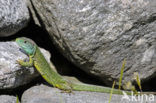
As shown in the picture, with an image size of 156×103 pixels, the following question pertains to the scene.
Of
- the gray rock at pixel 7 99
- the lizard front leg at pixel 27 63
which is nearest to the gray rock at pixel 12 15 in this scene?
the lizard front leg at pixel 27 63

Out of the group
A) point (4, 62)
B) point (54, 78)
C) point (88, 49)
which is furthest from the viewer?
point (54, 78)

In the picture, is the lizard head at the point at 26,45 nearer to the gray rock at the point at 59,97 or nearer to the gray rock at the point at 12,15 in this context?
the gray rock at the point at 12,15

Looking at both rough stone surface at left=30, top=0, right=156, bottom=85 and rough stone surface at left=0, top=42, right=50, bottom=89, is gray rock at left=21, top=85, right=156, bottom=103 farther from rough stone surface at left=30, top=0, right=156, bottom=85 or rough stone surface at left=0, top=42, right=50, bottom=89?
rough stone surface at left=30, top=0, right=156, bottom=85

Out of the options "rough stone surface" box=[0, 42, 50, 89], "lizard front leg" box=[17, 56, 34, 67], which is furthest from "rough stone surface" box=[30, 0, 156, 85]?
"rough stone surface" box=[0, 42, 50, 89]

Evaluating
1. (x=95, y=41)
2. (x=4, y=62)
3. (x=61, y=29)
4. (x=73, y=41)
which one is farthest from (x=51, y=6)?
(x=4, y=62)

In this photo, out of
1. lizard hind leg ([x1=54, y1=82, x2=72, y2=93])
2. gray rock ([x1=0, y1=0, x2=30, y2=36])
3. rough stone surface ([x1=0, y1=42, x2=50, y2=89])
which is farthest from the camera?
lizard hind leg ([x1=54, y1=82, x2=72, y2=93])

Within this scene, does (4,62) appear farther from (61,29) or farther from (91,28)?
(91,28)
